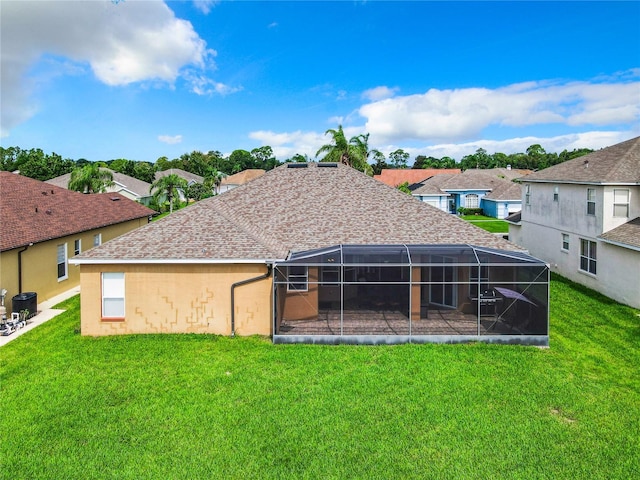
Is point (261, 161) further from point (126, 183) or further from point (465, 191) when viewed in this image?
point (465, 191)

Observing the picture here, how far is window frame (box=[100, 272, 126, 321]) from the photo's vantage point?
1231 cm

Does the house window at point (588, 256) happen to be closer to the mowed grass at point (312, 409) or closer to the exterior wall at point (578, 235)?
the exterior wall at point (578, 235)

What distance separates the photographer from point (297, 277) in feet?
39.2

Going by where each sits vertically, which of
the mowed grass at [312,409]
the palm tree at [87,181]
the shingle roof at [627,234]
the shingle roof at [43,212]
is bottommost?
the mowed grass at [312,409]

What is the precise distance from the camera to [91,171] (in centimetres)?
4150

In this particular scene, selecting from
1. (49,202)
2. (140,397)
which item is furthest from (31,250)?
(140,397)

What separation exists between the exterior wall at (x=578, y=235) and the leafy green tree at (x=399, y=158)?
92040 mm

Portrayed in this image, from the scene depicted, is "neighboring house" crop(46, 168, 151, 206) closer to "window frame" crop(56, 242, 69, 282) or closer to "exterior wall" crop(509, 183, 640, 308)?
"window frame" crop(56, 242, 69, 282)

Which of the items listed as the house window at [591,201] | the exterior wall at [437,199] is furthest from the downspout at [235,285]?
the exterior wall at [437,199]

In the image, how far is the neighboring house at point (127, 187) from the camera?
52.7 meters

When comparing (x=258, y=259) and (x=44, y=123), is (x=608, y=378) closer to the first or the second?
(x=258, y=259)

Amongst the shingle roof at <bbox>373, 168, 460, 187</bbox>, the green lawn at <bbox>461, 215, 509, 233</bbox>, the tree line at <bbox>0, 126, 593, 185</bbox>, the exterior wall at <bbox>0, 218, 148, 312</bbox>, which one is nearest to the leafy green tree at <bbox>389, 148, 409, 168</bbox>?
the tree line at <bbox>0, 126, 593, 185</bbox>

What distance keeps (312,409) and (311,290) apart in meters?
4.64

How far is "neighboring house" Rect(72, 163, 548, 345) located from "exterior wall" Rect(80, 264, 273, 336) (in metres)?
0.03
